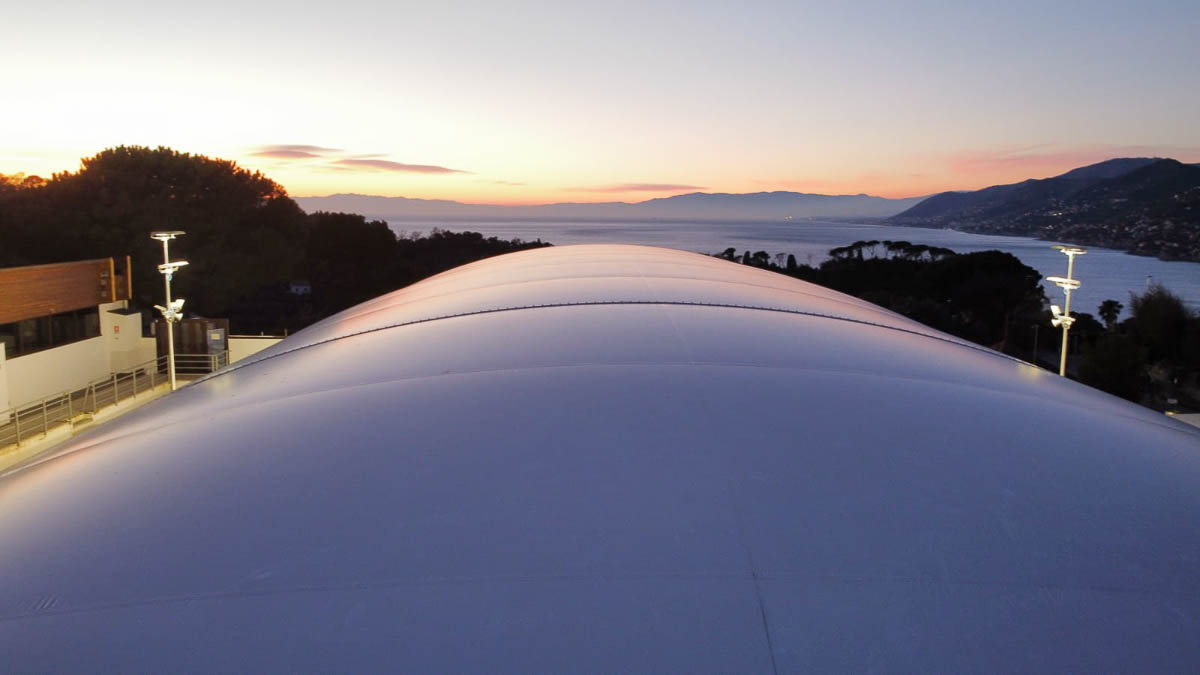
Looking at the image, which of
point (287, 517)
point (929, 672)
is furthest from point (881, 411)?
point (287, 517)

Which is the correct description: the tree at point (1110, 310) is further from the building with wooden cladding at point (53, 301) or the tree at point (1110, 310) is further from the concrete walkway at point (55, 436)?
the building with wooden cladding at point (53, 301)

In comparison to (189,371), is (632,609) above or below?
above

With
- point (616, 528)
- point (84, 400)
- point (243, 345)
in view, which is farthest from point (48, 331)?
point (616, 528)

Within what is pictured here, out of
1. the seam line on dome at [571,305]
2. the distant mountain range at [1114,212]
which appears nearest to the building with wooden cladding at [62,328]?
the seam line on dome at [571,305]

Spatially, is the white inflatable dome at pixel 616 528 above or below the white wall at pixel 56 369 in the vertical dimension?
above

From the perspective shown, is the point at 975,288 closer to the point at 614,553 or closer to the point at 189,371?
the point at 189,371

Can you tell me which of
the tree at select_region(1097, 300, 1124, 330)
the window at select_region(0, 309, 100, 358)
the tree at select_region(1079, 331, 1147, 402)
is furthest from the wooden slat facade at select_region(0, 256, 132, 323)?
the tree at select_region(1097, 300, 1124, 330)

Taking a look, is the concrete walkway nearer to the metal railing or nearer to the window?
the metal railing
